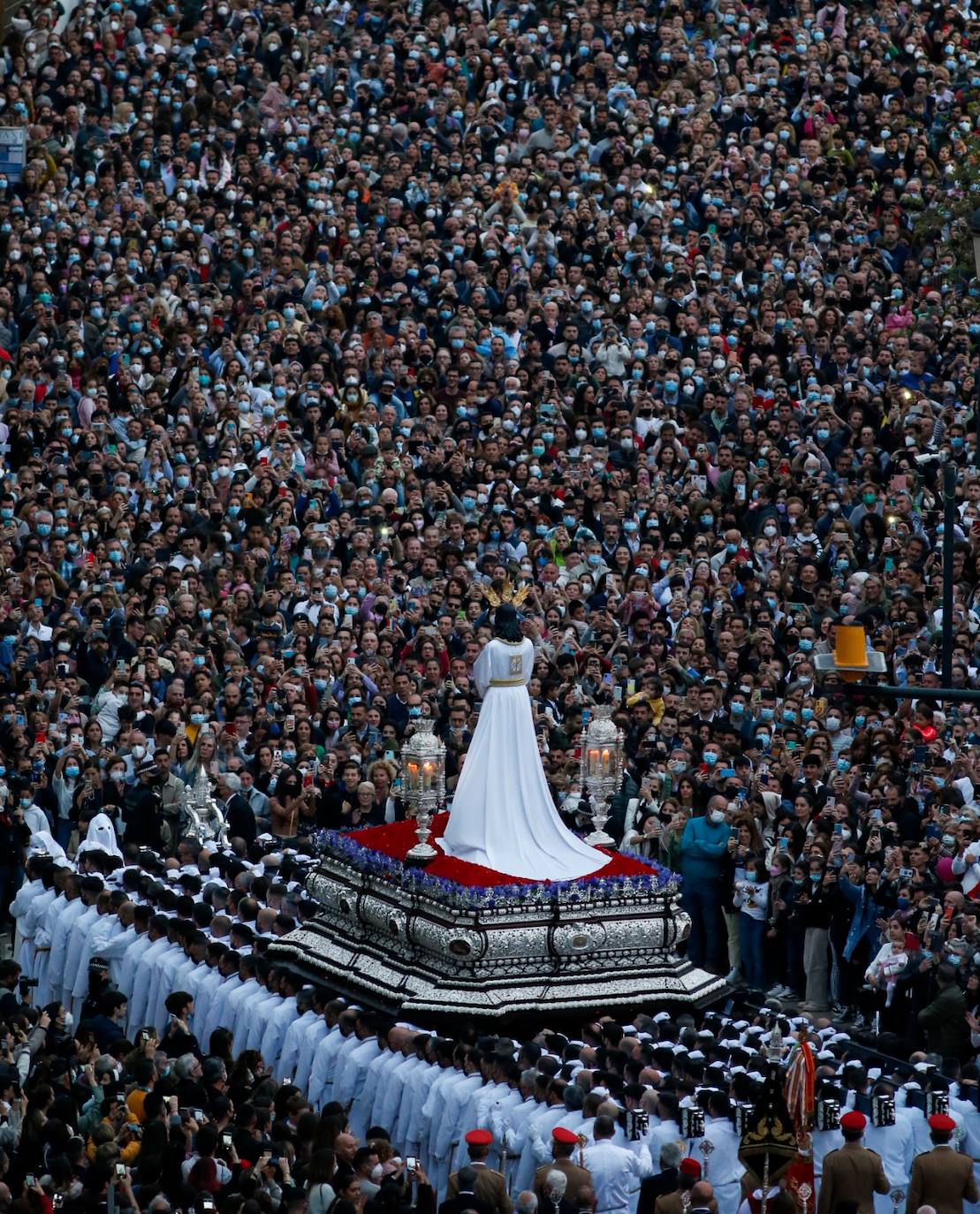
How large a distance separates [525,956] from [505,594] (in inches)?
309

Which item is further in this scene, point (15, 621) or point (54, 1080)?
point (15, 621)

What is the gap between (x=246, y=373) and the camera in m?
45.0

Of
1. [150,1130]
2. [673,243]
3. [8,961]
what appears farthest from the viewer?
[673,243]

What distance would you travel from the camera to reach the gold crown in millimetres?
37250

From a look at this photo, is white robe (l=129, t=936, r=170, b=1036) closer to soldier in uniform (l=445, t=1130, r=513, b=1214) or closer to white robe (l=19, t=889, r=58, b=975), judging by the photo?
white robe (l=19, t=889, r=58, b=975)

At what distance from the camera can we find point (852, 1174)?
2602 cm

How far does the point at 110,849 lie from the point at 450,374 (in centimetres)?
1250

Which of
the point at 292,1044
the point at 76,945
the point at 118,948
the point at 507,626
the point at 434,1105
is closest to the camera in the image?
the point at 434,1105

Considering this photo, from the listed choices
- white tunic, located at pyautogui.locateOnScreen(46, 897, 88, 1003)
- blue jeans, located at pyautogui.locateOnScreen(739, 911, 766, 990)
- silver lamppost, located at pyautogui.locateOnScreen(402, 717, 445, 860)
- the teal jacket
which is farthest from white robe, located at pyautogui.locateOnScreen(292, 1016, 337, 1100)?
blue jeans, located at pyautogui.locateOnScreen(739, 911, 766, 990)

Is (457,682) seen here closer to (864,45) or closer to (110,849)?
(110,849)

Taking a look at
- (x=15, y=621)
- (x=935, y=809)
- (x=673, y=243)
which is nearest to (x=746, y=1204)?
(x=935, y=809)

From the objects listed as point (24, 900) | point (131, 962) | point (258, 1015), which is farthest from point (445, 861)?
point (24, 900)

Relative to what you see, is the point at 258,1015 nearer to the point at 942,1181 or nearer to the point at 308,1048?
the point at 308,1048

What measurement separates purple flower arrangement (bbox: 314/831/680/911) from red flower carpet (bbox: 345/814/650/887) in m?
0.14
